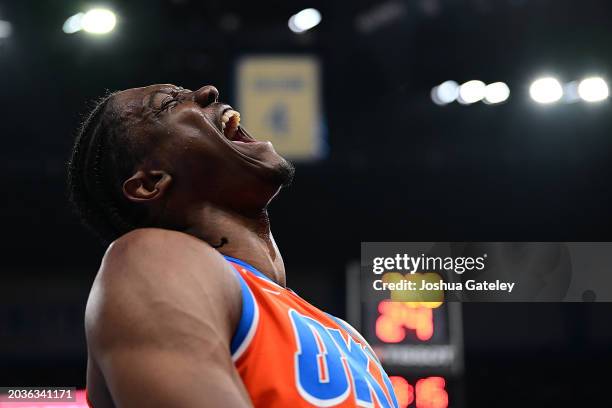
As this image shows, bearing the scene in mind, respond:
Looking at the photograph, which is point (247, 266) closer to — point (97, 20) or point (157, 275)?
point (157, 275)

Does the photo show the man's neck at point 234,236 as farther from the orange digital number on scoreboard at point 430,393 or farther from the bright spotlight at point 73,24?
the bright spotlight at point 73,24

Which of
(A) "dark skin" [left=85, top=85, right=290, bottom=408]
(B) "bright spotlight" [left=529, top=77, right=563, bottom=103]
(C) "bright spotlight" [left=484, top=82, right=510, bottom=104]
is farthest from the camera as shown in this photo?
(C) "bright spotlight" [left=484, top=82, right=510, bottom=104]

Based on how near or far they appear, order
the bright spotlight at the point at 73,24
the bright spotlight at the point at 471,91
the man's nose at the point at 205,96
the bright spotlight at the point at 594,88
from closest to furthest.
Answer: the man's nose at the point at 205,96 → the bright spotlight at the point at 594,88 → the bright spotlight at the point at 73,24 → the bright spotlight at the point at 471,91

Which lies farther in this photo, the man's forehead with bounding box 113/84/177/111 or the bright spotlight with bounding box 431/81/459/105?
the bright spotlight with bounding box 431/81/459/105

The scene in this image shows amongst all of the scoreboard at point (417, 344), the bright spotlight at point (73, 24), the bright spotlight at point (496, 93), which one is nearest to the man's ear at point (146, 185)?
the scoreboard at point (417, 344)

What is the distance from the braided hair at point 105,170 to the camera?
4.54 ft

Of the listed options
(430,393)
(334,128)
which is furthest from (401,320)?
(334,128)

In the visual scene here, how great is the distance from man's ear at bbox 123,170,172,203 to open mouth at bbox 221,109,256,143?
6.2 inches

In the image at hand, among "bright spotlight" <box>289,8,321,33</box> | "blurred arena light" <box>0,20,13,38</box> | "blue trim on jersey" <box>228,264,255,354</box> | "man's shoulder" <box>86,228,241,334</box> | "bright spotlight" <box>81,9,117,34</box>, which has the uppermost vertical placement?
"bright spotlight" <box>289,8,321,33</box>

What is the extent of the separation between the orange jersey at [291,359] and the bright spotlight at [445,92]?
6105 mm

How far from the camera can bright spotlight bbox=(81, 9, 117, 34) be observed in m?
5.38

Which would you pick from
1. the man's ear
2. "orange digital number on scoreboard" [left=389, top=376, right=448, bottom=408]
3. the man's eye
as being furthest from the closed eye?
"orange digital number on scoreboard" [left=389, top=376, right=448, bottom=408]

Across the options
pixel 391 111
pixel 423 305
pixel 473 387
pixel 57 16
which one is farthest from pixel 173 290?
pixel 473 387

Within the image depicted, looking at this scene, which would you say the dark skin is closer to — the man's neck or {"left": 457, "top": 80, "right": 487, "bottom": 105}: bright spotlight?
the man's neck
